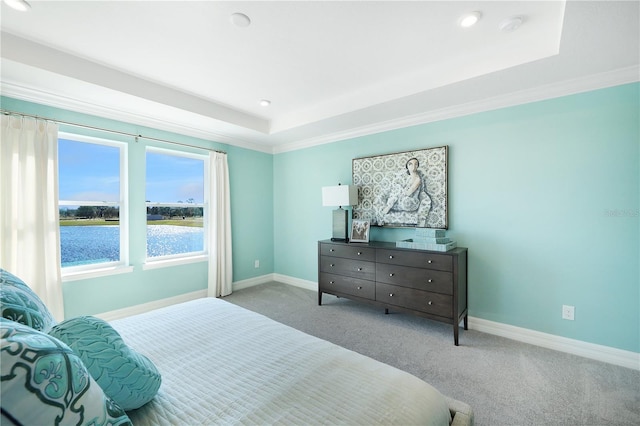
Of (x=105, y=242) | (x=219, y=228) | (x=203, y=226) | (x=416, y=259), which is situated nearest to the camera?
(x=416, y=259)

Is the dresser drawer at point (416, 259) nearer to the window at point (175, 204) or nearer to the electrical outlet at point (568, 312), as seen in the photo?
the electrical outlet at point (568, 312)

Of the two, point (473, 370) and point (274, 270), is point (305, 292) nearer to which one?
point (274, 270)

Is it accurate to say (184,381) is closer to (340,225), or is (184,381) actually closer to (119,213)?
(340,225)

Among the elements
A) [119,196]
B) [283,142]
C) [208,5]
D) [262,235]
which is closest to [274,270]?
[262,235]

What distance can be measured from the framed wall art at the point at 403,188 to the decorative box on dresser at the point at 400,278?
0.47 metres

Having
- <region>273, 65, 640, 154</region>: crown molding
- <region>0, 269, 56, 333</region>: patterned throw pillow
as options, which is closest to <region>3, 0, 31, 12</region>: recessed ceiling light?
<region>0, 269, 56, 333</region>: patterned throw pillow

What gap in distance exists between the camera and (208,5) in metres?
1.76

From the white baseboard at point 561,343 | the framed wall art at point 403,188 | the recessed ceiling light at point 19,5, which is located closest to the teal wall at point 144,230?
the recessed ceiling light at point 19,5

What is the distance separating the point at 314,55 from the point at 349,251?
2142 millimetres

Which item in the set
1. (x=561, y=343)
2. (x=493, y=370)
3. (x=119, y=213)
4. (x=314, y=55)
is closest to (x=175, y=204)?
(x=119, y=213)

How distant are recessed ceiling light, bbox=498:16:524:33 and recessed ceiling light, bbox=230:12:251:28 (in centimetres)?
181

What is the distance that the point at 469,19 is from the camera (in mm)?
1875

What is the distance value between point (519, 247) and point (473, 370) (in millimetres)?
1286

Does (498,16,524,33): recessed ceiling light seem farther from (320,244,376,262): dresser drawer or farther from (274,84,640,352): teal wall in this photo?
(320,244,376,262): dresser drawer
